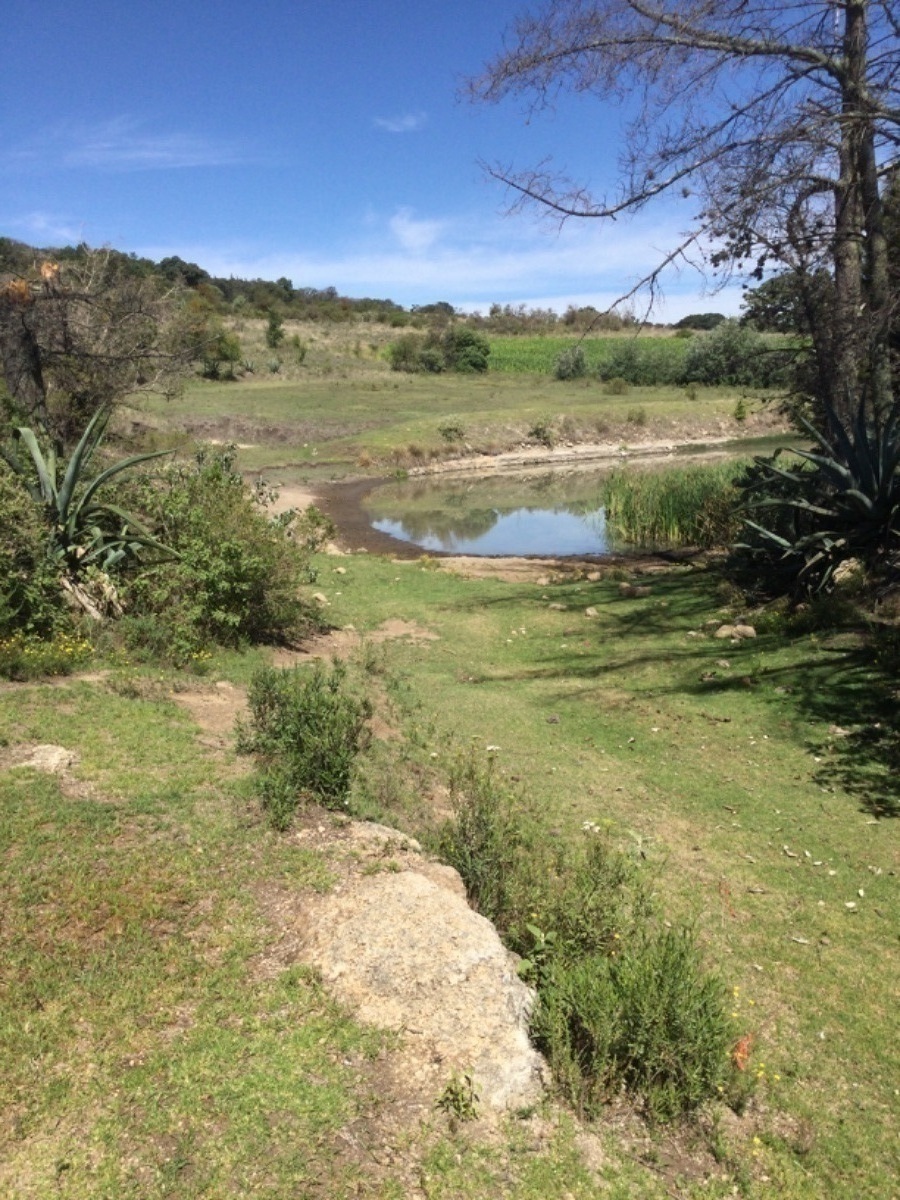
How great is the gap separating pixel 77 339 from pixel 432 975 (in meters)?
14.3

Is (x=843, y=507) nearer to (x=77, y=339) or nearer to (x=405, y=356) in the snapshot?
(x=77, y=339)

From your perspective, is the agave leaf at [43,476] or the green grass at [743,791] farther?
the agave leaf at [43,476]

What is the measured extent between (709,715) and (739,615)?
318cm

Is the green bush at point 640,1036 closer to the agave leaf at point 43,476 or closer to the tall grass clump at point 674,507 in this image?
the agave leaf at point 43,476

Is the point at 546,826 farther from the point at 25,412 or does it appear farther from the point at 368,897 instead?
the point at 25,412

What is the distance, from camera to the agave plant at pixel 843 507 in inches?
362

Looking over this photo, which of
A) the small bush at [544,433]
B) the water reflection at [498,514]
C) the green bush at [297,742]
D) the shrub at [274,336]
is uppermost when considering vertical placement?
the shrub at [274,336]

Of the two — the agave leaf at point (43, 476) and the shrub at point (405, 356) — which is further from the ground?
the shrub at point (405, 356)

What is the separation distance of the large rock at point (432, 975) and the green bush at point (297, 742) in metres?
0.79

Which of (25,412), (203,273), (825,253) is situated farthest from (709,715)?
(203,273)

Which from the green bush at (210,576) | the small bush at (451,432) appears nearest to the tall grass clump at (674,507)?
the green bush at (210,576)

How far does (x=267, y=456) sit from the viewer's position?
33.3 m

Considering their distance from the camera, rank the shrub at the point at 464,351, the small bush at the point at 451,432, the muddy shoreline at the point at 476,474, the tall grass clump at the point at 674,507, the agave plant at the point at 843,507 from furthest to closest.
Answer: the shrub at the point at 464,351 → the small bush at the point at 451,432 → the muddy shoreline at the point at 476,474 → the tall grass clump at the point at 674,507 → the agave plant at the point at 843,507

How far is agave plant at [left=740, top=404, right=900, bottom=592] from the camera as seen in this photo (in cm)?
919
